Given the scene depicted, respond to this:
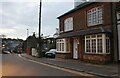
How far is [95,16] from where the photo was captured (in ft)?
90.9

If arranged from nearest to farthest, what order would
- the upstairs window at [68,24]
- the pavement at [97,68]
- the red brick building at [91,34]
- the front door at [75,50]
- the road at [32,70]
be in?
the pavement at [97,68]
the road at [32,70]
the red brick building at [91,34]
the front door at [75,50]
the upstairs window at [68,24]

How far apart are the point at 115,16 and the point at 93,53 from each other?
414 centimetres

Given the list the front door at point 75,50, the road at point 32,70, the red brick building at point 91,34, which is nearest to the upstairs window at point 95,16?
the red brick building at point 91,34

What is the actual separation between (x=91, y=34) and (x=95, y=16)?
8.85 ft

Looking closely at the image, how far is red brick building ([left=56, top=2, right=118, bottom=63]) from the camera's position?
2464 cm

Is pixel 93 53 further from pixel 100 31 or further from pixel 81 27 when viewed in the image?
pixel 81 27

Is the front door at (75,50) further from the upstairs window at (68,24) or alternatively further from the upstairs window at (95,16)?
the upstairs window at (95,16)

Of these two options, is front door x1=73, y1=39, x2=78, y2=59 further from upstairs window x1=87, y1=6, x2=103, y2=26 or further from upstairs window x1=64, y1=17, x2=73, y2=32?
upstairs window x1=87, y1=6, x2=103, y2=26

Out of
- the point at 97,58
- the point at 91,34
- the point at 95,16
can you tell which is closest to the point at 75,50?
the point at 95,16

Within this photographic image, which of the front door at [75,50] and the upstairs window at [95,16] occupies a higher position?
the upstairs window at [95,16]

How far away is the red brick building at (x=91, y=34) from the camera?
24641 millimetres

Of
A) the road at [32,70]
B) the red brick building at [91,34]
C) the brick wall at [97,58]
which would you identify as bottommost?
the road at [32,70]

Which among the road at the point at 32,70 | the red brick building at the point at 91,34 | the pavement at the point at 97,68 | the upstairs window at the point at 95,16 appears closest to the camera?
the pavement at the point at 97,68

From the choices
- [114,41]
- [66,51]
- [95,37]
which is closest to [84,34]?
[95,37]
